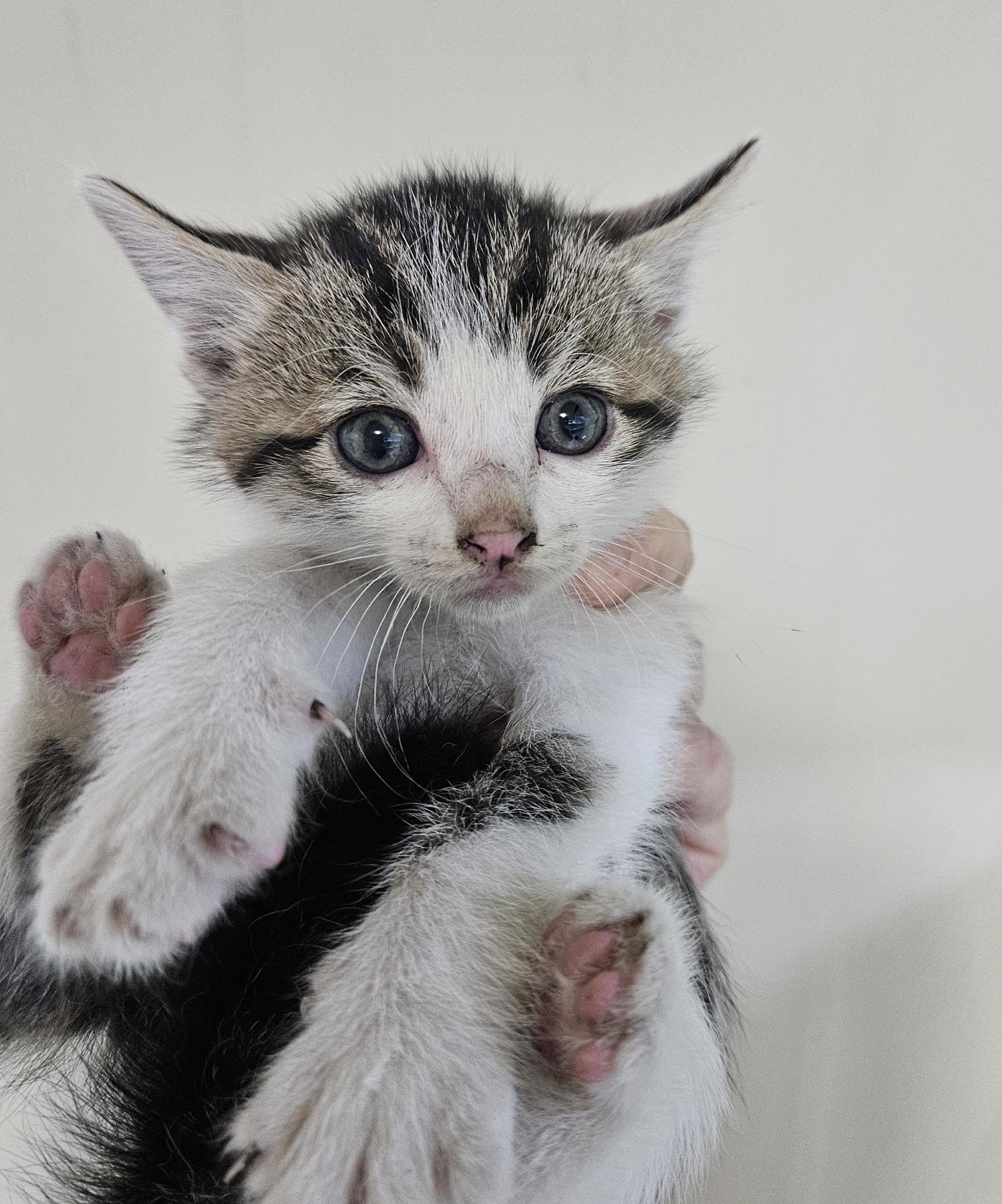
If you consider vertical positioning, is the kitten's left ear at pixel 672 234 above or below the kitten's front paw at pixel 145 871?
above

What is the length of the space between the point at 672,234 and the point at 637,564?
345 mm

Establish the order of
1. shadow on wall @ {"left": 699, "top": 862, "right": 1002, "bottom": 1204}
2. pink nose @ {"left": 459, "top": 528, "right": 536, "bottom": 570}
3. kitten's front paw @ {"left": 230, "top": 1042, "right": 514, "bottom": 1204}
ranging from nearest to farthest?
kitten's front paw @ {"left": 230, "top": 1042, "right": 514, "bottom": 1204}
pink nose @ {"left": 459, "top": 528, "right": 536, "bottom": 570}
shadow on wall @ {"left": 699, "top": 862, "right": 1002, "bottom": 1204}

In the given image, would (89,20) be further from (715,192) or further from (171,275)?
(715,192)

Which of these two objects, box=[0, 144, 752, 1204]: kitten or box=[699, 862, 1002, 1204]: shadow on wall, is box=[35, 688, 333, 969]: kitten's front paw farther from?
box=[699, 862, 1002, 1204]: shadow on wall

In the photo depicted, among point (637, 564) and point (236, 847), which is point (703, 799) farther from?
point (236, 847)

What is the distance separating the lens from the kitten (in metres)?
0.56

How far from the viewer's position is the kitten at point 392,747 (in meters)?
0.56

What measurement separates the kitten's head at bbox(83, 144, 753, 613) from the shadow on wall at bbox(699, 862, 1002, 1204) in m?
0.74

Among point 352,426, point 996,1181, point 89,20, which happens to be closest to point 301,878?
point 352,426

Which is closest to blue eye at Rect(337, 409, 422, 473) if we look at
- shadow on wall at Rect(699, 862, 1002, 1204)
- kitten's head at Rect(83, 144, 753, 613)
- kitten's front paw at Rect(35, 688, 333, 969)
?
kitten's head at Rect(83, 144, 753, 613)

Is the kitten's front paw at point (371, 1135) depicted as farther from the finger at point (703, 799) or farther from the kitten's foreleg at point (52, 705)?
the finger at point (703, 799)

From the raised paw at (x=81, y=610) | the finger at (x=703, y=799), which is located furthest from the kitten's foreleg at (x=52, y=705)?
the finger at (x=703, y=799)

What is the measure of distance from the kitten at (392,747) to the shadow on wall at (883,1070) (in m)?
0.39

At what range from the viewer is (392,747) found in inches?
28.3
